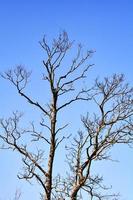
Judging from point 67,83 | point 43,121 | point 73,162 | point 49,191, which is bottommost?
point 49,191

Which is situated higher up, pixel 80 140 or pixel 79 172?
pixel 80 140

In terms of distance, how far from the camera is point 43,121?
63.4ft

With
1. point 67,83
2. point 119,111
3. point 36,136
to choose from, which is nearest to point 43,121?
point 36,136

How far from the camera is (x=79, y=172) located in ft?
61.9

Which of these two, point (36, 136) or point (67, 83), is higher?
point (67, 83)

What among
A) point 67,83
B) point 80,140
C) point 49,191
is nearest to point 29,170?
point 49,191

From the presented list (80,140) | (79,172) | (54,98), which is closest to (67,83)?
(54,98)

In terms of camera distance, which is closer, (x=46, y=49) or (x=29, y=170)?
(x=29, y=170)

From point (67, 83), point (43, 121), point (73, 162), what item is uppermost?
point (67, 83)

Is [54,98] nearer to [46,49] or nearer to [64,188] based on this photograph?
[46,49]

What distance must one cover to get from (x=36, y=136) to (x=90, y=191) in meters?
3.16

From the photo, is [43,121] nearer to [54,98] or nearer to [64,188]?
[54,98]

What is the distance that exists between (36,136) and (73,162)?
192cm

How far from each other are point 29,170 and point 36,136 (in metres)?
1.53
